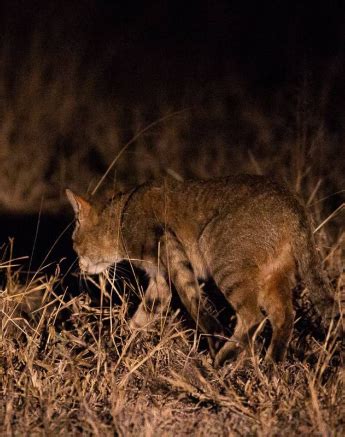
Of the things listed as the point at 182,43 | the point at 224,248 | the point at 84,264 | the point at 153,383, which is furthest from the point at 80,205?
the point at 182,43

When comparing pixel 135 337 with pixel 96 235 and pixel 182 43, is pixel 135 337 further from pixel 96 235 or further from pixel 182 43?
pixel 182 43

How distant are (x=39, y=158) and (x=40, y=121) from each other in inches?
24.3

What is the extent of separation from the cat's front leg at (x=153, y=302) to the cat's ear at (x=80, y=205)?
2.25 feet

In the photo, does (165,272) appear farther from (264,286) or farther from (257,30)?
(257,30)

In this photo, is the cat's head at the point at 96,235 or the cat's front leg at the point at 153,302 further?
the cat's head at the point at 96,235

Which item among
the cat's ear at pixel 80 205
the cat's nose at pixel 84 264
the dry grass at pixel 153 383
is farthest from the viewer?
the cat's nose at pixel 84 264

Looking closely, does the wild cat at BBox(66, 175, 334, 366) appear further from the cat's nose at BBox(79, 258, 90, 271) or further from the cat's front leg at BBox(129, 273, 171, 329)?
the cat's nose at BBox(79, 258, 90, 271)

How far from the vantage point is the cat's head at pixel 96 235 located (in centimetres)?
704

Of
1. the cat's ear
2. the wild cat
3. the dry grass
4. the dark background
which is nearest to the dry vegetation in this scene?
the dry grass

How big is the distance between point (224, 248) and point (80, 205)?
4.34 feet

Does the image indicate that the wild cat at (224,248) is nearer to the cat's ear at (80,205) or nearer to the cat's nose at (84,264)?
the cat's ear at (80,205)

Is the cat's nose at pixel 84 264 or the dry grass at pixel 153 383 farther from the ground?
the dry grass at pixel 153 383

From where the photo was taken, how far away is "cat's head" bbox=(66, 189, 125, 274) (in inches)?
277

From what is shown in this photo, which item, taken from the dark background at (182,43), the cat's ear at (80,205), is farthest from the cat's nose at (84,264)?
the dark background at (182,43)
